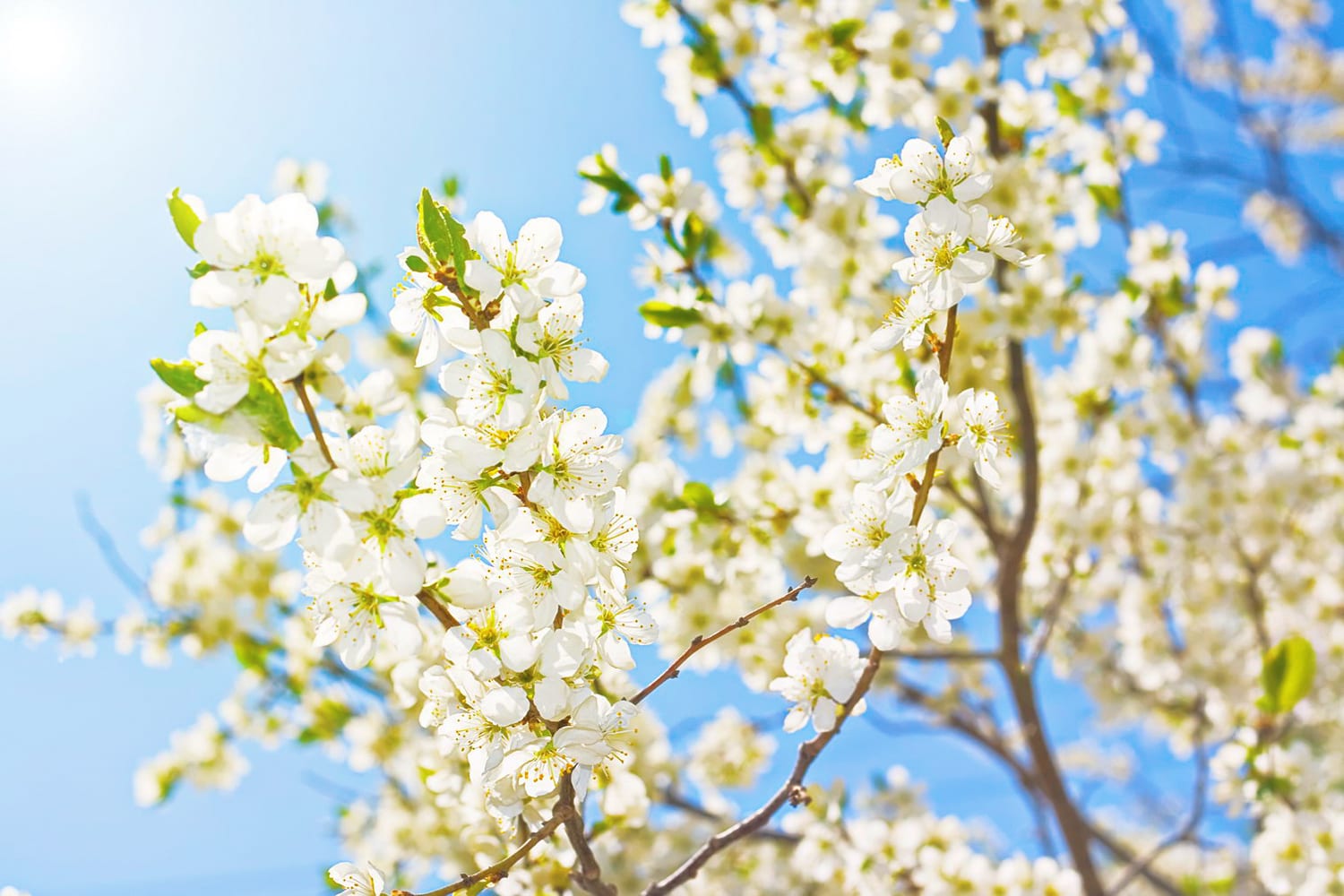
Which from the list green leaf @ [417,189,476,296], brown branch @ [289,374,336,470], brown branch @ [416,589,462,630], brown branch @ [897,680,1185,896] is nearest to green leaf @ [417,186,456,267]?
green leaf @ [417,189,476,296]

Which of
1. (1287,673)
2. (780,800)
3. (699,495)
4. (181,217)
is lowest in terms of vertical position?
(780,800)

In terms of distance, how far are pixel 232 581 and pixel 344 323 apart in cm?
319

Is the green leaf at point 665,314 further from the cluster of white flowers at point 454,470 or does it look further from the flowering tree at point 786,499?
the cluster of white flowers at point 454,470

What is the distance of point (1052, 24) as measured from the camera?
2488 millimetres

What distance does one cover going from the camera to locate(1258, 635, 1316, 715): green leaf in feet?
5.75

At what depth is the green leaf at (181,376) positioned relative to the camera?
0.90 metres

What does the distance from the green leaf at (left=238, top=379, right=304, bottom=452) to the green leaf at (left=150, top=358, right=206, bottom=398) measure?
0.18 feet

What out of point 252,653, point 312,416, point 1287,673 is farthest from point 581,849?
point 252,653

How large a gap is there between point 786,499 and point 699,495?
584mm

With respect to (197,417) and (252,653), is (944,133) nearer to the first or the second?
(197,417)

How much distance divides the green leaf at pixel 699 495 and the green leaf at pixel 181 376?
112 centimetres

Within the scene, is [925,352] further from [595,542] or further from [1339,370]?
[1339,370]

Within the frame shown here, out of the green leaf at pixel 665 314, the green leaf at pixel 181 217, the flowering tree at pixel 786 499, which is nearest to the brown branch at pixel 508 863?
the flowering tree at pixel 786 499

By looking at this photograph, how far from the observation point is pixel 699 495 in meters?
1.91
